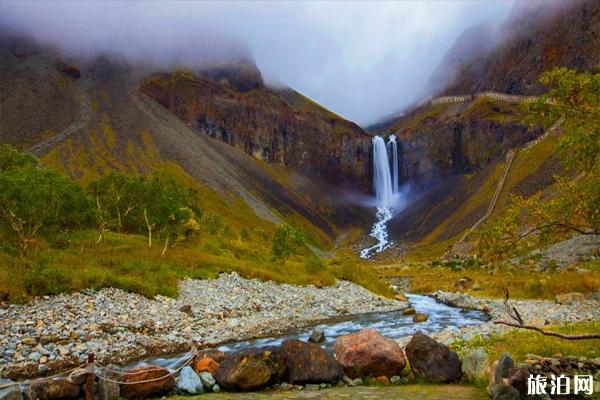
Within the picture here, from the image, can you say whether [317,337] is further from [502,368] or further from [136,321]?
[502,368]

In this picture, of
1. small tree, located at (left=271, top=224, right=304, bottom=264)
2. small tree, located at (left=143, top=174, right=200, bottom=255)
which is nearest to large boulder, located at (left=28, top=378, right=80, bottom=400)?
small tree, located at (left=143, top=174, right=200, bottom=255)

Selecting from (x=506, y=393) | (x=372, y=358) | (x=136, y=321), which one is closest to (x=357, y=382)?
(x=372, y=358)

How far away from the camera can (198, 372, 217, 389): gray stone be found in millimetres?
13547

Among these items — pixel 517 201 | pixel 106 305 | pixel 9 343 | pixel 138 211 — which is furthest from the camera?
pixel 138 211

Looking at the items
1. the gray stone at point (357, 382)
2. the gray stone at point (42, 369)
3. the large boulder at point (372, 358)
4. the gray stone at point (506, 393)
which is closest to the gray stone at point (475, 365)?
the large boulder at point (372, 358)

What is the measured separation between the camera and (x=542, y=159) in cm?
15438

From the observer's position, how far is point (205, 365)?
14.4 m

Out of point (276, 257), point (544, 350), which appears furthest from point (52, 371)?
point (276, 257)

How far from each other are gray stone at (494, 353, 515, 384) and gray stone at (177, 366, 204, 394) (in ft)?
26.3

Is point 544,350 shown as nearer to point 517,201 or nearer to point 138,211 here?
point 517,201

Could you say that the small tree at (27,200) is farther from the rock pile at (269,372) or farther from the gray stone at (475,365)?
the gray stone at (475,365)

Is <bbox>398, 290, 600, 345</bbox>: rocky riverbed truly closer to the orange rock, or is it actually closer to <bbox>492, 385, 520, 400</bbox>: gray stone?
the orange rock

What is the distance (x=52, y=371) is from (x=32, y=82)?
686 feet

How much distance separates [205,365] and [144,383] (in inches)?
81.1
